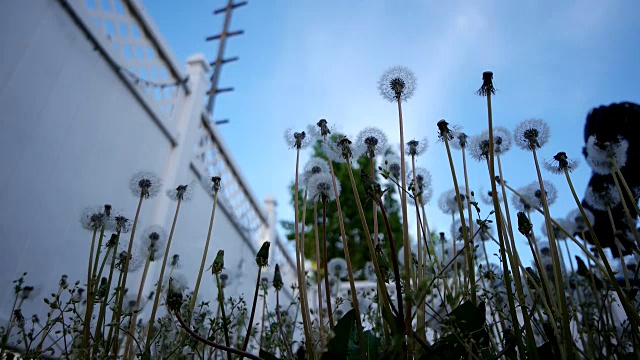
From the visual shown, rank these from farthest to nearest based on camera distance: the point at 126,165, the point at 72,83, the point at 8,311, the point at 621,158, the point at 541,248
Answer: the point at 126,165 → the point at 72,83 → the point at 8,311 → the point at 541,248 → the point at 621,158

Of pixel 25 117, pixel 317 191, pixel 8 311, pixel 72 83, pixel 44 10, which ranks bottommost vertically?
pixel 8 311

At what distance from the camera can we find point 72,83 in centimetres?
325

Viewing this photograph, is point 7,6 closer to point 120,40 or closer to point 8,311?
point 120,40

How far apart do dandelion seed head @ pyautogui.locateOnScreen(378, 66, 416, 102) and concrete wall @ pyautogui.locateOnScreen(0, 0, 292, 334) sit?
1.84 meters

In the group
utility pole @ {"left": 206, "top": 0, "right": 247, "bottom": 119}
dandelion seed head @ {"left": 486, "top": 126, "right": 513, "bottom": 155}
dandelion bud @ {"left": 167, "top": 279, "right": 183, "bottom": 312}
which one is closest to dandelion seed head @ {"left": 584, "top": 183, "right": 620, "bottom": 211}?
dandelion seed head @ {"left": 486, "top": 126, "right": 513, "bottom": 155}

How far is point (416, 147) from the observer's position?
1582 millimetres

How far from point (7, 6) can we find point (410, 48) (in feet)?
7.43

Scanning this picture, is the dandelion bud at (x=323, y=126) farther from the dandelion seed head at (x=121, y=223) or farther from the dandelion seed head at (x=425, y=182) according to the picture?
the dandelion seed head at (x=121, y=223)

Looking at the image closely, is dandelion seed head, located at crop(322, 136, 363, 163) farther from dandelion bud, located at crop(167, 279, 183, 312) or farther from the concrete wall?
the concrete wall

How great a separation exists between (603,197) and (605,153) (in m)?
0.34

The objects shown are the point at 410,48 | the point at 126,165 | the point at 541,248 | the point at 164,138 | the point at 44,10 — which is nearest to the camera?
the point at 541,248

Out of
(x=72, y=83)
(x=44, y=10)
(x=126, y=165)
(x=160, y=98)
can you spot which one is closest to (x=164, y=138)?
(x=160, y=98)

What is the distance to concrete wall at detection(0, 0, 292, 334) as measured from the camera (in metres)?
2.64

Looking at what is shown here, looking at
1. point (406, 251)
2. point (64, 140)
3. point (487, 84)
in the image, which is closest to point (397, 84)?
point (487, 84)
